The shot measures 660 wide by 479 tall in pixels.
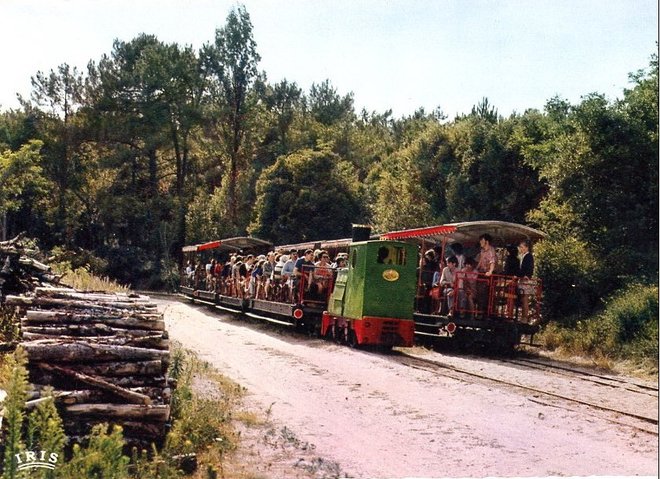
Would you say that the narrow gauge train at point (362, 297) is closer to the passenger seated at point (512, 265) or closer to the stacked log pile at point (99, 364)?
the passenger seated at point (512, 265)

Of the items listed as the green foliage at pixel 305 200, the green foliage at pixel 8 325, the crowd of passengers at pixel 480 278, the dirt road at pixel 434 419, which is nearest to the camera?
the dirt road at pixel 434 419

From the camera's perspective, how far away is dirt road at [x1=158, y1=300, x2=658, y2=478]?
6.79 m

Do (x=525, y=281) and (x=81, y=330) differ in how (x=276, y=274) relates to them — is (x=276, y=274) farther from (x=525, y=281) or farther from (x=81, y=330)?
(x=81, y=330)

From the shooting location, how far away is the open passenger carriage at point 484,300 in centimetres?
1573

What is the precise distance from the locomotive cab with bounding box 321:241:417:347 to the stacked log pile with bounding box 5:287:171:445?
8449 mm

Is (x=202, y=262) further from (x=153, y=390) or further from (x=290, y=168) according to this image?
(x=153, y=390)

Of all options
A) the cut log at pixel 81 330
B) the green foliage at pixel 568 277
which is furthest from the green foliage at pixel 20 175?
the green foliage at pixel 568 277

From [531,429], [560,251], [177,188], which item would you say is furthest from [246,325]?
[531,429]

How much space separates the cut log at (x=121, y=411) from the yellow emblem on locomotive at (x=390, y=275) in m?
9.81

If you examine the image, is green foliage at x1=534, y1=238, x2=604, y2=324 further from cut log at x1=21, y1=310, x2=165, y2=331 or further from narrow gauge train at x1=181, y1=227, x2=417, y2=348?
cut log at x1=21, y1=310, x2=165, y2=331

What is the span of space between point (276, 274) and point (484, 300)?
671 cm

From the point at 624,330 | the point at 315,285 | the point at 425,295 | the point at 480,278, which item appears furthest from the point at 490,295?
the point at 315,285

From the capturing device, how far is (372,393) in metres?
10.2

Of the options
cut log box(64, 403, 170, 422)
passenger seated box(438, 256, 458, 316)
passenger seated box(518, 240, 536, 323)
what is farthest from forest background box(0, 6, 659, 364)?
cut log box(64, 403, 170, 422)
